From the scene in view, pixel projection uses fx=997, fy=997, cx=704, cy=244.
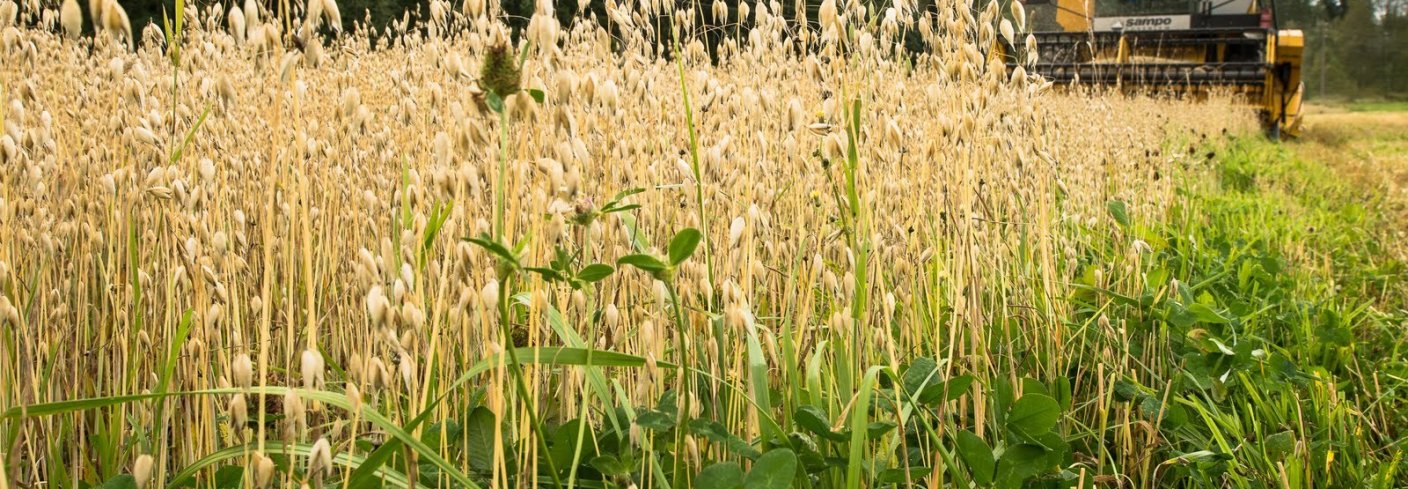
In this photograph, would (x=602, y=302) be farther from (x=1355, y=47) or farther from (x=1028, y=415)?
(x=1355, y=47)

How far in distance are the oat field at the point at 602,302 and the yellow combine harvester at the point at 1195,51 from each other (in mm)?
7504

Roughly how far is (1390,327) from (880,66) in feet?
5.20

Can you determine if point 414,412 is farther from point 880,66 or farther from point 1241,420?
point 1241,420

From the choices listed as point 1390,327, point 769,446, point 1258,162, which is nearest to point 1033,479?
point 769,446

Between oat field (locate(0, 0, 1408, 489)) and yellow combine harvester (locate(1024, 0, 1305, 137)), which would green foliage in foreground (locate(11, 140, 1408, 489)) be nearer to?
oat field (locate(0, 0, 1408, 489))

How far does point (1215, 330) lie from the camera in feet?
7.30

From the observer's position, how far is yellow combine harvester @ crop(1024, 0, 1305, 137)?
9.76 m

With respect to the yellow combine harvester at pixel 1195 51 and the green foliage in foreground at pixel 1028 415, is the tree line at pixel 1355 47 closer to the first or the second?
the yellow combine harvester at pixel 1195 51

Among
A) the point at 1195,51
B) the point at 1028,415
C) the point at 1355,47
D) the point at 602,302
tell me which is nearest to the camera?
the point at 1028,415

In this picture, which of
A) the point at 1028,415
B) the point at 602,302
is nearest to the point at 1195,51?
the point at 1028,415

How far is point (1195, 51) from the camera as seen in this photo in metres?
11.8

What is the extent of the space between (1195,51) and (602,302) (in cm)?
1216

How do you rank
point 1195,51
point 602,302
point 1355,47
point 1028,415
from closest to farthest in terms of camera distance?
point 1028,415 < point 602,302 < point 1195,51 < point 1355,47

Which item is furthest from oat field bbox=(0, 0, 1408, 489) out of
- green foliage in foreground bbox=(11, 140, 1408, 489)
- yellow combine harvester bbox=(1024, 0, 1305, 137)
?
yellow combine harvester bbox=(1024, 0, 1305, 137)
